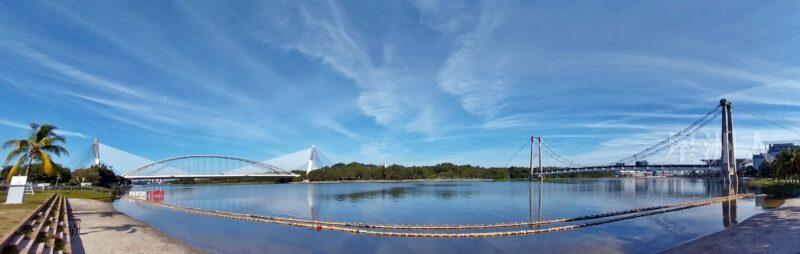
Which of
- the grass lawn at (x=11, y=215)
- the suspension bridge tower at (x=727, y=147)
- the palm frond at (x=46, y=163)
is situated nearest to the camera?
the grass lawn at (x=11, y=215)

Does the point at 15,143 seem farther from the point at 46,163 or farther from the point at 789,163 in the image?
the point at 789,163

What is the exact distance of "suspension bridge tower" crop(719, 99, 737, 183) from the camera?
79938mm

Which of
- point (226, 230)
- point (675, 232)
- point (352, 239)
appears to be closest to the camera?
point (352, 239)

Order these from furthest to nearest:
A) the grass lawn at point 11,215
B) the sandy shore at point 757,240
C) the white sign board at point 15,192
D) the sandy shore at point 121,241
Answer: the white sign board at point 15,192 < the sandy shore at point 121,241 < the sandy shore at point 757,240 < the grass lawn at point 11,215

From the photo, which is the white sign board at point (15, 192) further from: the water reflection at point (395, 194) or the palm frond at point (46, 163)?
the water reflection at point (395, 194)

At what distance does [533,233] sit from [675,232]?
32.0 feet

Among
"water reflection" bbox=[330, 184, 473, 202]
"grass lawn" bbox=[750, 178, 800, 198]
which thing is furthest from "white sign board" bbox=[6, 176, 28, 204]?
"grass lawn" bbox=[750, 178, 800, 198]

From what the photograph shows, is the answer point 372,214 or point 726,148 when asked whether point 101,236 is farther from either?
point 726,148

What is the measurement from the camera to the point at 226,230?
1246 inches

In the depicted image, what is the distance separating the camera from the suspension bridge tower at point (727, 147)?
3147 inches

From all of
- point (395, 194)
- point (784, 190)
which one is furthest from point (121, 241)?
point (784, 190)

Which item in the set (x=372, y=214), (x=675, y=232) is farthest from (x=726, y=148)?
(x=372, y=214)

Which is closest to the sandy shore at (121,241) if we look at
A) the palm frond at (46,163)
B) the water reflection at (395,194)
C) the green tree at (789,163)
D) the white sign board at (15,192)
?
the white sign board at (15,192)

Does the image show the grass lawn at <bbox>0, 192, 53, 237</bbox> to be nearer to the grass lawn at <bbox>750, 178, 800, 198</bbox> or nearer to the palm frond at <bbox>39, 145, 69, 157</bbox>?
the palm frond at <bbox>39, 145, 69, 157</bbox>
